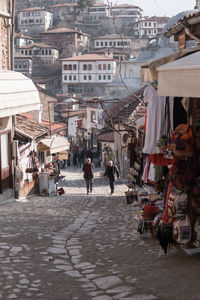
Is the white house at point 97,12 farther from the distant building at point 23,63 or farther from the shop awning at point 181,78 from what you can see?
the shop awning at point 181,78

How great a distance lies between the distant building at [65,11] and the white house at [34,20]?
4467 mm

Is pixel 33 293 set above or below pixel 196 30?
below

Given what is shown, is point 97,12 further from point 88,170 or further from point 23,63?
point 88,170

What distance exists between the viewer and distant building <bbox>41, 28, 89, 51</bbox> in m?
107

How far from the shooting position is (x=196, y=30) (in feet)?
32.8

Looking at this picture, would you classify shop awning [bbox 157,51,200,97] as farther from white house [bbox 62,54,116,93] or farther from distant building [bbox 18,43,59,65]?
distant building [bbox 18,43,59,65]

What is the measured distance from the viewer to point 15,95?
41.0 ft

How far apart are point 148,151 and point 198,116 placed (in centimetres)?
191

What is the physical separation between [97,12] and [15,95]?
118 m

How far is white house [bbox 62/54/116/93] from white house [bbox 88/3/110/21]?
3312cm

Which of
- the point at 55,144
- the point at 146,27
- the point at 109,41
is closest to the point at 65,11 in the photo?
the point at 146,27

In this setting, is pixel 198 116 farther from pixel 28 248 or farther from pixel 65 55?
pixel 65 55

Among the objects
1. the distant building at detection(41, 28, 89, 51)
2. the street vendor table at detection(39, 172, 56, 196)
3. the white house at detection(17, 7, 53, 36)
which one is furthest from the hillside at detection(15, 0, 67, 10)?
the street vendor table at detection(39, 172, 56, 196)

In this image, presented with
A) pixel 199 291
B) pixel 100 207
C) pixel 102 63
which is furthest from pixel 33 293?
pixel 102 63
